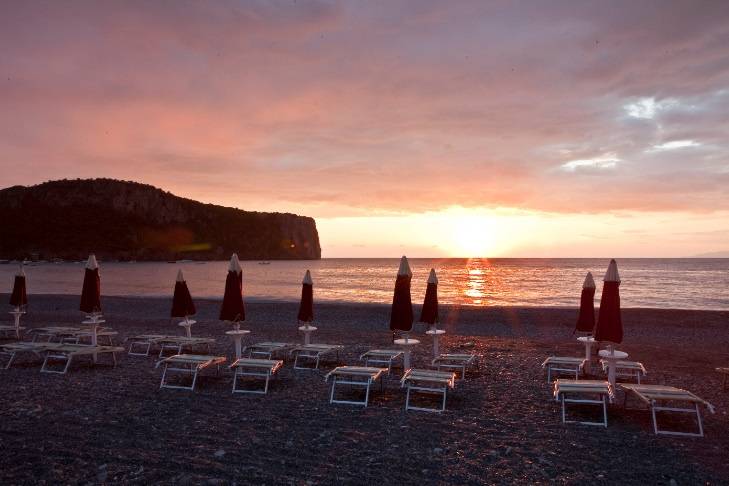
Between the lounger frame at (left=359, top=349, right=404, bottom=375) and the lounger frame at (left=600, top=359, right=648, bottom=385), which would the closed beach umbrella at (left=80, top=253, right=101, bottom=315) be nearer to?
the lounger frame at (left=359, top=349, right=404, bottom=375)

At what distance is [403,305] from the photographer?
34.0 ft

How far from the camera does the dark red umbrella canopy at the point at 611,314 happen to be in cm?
834

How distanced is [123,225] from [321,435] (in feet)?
438

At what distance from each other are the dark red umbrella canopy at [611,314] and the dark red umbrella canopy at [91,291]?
11.2 metres

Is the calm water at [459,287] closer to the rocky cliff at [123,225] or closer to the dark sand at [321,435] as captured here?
the rocky cliff at [123,225]

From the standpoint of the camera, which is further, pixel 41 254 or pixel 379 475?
pixel 41 254

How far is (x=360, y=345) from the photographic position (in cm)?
1423

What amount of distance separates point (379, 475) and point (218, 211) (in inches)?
6064

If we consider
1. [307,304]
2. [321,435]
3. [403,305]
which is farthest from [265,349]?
[321,435]

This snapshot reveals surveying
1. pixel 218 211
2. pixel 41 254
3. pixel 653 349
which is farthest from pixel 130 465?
pixel 218 211

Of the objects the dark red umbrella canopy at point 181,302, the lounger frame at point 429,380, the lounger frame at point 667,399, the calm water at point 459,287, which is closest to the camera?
the lounger frame at point 667,399

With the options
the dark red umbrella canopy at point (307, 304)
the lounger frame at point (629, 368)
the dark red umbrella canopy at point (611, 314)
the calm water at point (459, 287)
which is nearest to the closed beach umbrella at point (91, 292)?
the dark red umbrella canopy at point (307, 304)

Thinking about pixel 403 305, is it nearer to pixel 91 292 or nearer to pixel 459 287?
pixel 91 292

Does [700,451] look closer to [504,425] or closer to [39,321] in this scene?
[504,425]
